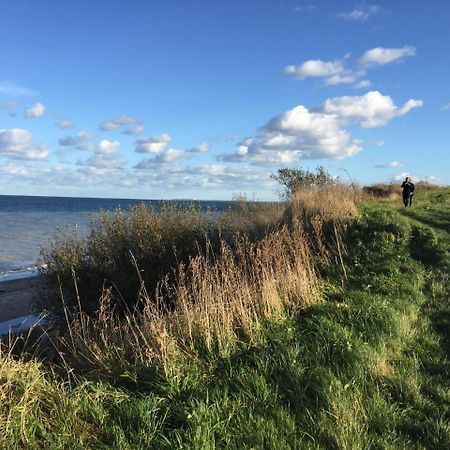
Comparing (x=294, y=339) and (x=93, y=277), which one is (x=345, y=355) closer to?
(x=294, y=339)

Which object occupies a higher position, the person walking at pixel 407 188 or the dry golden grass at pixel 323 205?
the person walking at pixel 407 188

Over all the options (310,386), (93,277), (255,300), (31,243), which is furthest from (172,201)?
(31,243)

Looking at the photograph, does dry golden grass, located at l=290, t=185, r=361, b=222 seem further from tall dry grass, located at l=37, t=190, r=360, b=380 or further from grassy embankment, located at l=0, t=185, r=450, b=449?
grassy embankment, located at l=0, t=185, r=450, b=449

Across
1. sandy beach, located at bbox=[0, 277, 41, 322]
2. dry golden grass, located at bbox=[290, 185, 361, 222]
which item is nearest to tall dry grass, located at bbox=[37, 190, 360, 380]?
dry golden grass, located at bbox=[290, 185, 361, 222]

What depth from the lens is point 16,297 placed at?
54.7ft

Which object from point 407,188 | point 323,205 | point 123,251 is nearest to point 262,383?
point 123,251

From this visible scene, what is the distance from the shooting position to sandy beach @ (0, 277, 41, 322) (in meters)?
14.7

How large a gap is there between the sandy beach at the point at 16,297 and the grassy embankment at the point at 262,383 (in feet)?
27.3

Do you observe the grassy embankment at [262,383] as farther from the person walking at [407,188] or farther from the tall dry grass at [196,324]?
the person walking at [407,188]

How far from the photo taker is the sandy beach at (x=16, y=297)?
48.1 ft

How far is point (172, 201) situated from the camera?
1382 centimetres

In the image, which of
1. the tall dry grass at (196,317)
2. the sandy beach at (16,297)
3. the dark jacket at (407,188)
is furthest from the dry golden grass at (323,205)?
the sandy beach at (16,297)

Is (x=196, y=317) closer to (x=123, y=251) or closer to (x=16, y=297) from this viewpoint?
(x=123, y=251)

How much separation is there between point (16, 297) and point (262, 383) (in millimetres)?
14094
